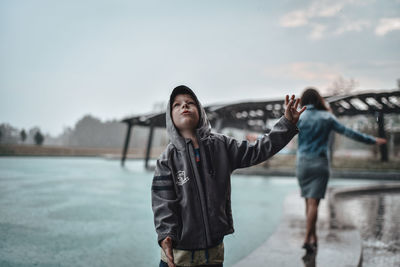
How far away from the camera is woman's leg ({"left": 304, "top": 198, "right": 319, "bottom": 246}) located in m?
2.62

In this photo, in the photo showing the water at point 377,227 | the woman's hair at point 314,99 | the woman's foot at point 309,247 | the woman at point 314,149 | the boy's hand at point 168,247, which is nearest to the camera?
the boy's hand at point 168,247

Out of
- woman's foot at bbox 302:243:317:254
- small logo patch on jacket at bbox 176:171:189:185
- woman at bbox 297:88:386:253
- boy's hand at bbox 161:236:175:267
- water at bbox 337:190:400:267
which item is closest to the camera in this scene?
boy's hand at bbox 161:236:175:267

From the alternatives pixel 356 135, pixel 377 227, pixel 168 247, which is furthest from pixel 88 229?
pixel 377 227

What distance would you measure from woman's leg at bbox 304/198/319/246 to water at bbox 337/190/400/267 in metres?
0.45

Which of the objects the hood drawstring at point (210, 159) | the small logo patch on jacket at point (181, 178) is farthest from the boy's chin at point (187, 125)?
the small logo patch on jacket at point (181, 178)

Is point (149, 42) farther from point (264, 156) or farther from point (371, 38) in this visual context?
point (264, 156)

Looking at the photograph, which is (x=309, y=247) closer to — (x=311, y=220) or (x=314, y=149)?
(x=311, y=220)

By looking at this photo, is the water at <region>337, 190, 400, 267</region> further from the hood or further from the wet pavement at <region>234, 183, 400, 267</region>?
the hood

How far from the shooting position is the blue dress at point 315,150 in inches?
107

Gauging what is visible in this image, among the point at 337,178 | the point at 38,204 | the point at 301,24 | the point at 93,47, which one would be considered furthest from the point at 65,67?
the point at 337,178

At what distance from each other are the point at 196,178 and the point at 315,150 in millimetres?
1874

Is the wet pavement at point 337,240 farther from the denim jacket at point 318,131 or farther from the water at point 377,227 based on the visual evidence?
the denim jacket at point 318,131

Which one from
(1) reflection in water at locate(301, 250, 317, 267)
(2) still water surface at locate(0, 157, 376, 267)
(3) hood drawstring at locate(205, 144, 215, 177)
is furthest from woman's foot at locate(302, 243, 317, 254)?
(3) hood drawstring at locate(205, 144, 215, 177)

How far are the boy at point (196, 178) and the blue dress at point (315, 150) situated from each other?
162 cm
